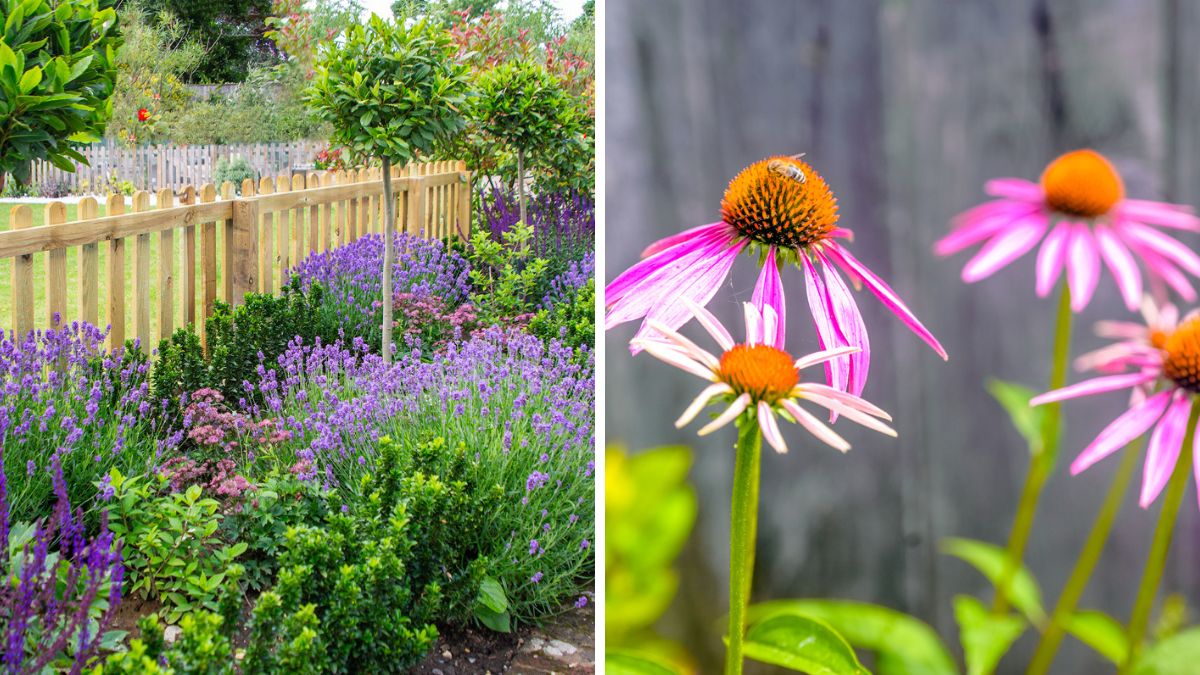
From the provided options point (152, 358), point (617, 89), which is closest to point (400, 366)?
point (152, 358)

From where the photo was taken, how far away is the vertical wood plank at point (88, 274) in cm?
203

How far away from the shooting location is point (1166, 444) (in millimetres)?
829

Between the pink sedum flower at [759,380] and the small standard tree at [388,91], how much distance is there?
153cm

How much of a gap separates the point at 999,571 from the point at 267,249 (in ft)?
6.61

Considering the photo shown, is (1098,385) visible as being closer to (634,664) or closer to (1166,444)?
(1166,444)

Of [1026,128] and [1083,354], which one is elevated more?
[1026,128]

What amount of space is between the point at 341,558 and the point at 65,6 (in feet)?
3.78

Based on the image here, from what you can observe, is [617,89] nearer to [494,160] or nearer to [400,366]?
[400,366]

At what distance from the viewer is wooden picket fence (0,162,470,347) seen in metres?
1.95

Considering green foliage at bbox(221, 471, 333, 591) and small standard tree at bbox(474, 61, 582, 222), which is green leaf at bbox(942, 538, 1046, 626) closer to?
green foliage at bbox(221, 471, 333, 591)

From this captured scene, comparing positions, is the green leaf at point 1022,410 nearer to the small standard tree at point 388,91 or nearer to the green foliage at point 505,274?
the small standard tree at point 388,91

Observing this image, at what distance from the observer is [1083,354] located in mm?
972

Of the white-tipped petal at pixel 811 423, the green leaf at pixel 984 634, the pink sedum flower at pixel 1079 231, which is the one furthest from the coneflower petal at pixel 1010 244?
the green leaf at pixel 984 634

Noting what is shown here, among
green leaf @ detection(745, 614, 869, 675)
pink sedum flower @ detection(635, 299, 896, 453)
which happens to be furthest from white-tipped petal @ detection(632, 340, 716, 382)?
green leaf @ detection(745, 614, 869, 675)
